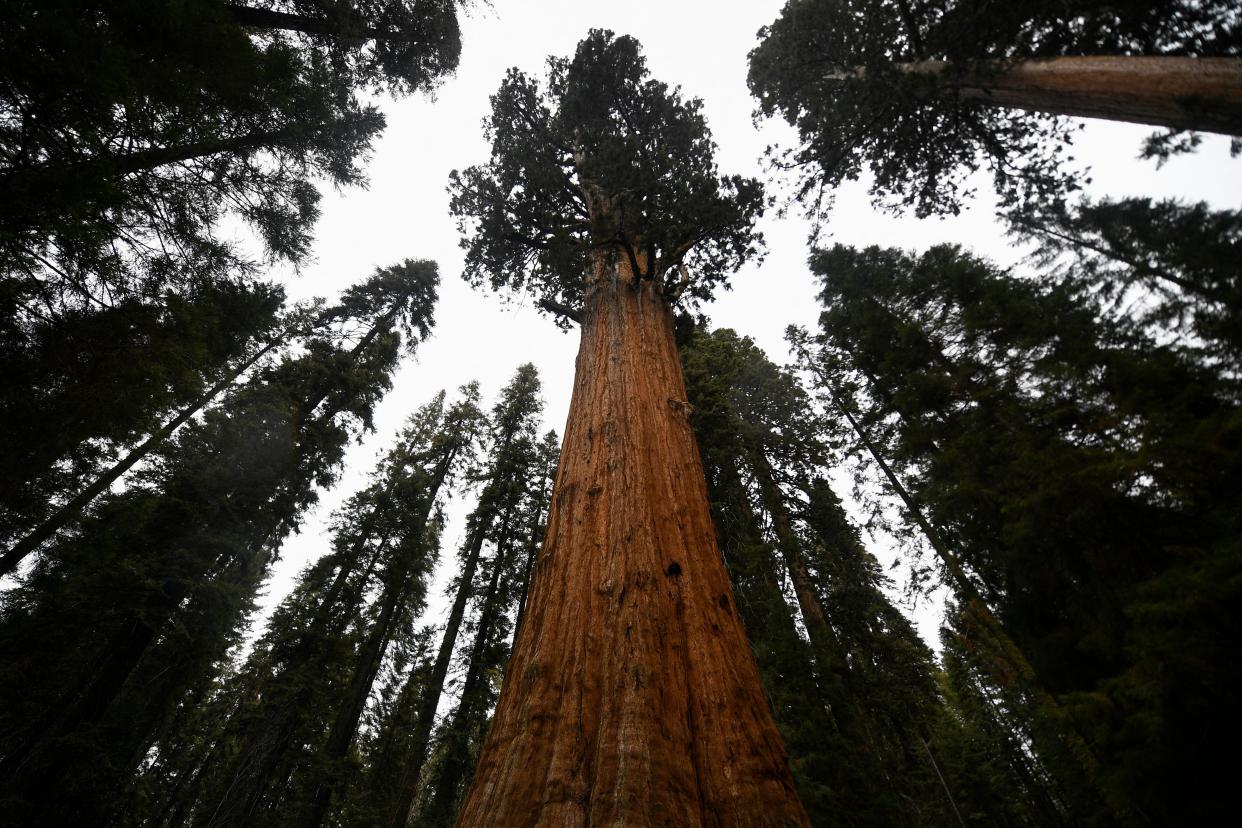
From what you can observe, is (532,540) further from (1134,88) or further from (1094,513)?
(1134,88)

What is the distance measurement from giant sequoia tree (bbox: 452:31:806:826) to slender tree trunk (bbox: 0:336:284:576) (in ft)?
16.8

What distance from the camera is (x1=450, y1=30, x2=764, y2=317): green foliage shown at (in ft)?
19.0

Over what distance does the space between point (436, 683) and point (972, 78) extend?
15399 millimetres

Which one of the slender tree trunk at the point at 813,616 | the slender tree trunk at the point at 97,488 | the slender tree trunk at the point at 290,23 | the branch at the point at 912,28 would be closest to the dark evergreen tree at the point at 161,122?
the slender tree trunk at the point at 290,23

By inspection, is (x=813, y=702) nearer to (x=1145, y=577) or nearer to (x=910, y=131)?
(x=1145, y=577)

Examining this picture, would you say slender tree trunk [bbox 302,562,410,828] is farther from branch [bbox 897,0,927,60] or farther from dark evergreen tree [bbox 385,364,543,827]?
branch [bbox 897,0,927,60]

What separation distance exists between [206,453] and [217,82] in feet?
31.7

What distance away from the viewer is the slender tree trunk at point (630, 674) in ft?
5.10

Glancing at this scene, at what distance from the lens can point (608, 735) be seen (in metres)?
1.73

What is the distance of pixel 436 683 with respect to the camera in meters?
10.7

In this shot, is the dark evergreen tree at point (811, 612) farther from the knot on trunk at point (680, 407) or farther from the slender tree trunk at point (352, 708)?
the slender tree trunk at point (352, 708)

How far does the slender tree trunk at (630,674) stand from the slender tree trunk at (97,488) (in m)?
5.37

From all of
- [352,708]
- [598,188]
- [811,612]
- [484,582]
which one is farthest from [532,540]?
[598,188]

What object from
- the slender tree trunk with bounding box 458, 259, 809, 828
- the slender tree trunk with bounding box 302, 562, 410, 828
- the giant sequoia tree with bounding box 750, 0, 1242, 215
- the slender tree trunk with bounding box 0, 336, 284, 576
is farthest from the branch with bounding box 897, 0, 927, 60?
the slender tree trunk with bounding box 302, 562, 410, 828
